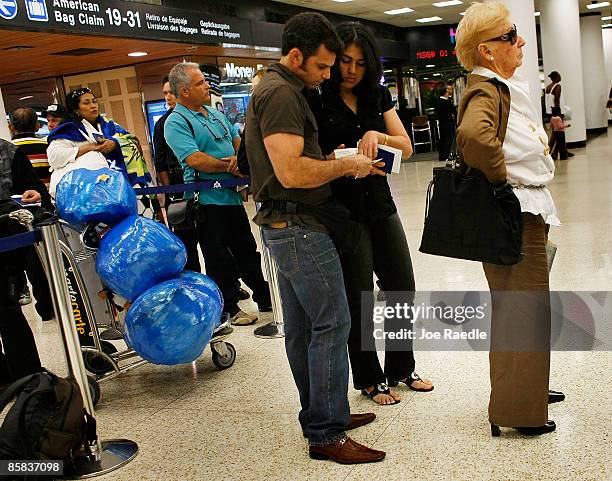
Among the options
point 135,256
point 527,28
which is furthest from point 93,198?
point 527,28

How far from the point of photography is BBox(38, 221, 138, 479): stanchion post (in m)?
2.52

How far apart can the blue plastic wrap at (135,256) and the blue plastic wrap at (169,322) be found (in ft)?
0.24

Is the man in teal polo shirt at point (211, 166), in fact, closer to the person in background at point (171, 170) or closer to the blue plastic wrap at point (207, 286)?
the person in background at point (171, 170)

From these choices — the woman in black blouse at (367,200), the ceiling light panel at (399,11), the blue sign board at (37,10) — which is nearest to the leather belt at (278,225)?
the woman in black blouse at (367,200)

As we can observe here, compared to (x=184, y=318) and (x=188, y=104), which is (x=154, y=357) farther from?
(x=188, y=104)

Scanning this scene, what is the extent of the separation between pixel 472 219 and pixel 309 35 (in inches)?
32.8

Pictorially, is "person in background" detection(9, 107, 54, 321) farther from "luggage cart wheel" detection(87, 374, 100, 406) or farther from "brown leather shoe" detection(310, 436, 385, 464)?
"brown leather shoe" detection(310, 436, 385, 464)

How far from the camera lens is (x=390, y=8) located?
56.6ft

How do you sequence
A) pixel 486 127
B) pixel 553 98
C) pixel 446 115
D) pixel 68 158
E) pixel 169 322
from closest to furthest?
1. pixel 486 127
2. pixel 169 322
3. pixel 68 158
4. pixel 553 98
5. pixel 446 115

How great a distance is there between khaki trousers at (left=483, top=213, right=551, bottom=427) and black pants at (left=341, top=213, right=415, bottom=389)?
1.83 feet

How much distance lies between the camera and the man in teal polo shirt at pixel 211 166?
12.9ft

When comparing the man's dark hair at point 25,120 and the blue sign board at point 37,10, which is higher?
the blue sign board at point 37,10

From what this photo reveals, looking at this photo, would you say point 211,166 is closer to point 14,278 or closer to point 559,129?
point 14,278

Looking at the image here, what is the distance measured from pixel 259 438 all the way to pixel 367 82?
A: 1.53 m
